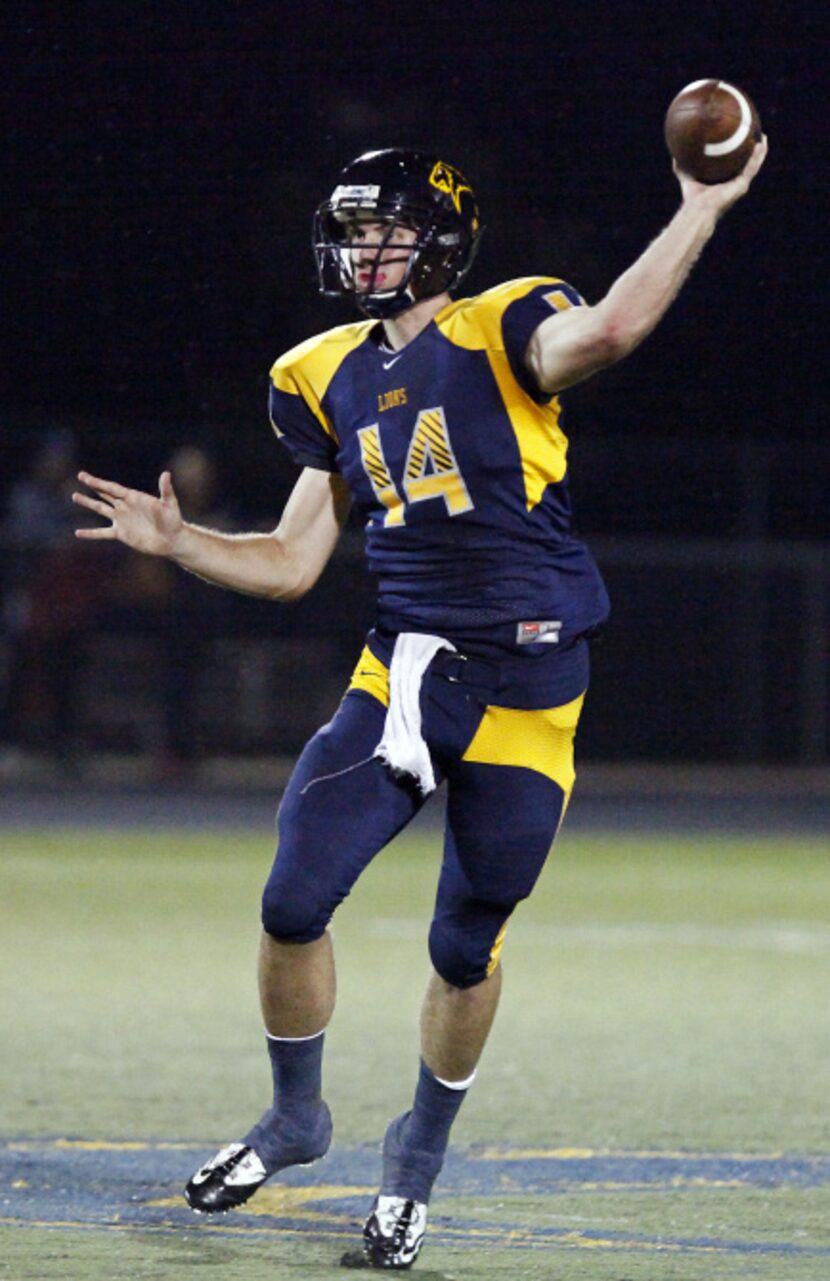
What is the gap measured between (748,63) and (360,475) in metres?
15.9

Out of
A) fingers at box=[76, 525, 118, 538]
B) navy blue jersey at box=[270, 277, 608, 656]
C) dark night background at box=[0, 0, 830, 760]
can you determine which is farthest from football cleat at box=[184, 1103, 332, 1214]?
dark night background at box=[0, 0, 830, 760]

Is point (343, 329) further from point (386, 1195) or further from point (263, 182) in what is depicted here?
point (263, 182)

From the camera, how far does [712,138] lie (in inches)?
170

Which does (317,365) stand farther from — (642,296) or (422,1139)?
(422,1139)

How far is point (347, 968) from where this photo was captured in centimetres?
849

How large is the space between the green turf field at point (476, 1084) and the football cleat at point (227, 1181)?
6 cm

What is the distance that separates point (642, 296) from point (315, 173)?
52.9 ft

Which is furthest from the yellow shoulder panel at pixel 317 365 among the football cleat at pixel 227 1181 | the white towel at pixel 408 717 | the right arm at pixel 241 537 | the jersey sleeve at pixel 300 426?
the football cleat at pixel 227 1181

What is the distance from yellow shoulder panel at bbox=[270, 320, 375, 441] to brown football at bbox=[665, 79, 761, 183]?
2.69 ft

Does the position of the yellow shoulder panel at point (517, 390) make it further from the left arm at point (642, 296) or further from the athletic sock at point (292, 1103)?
the athletic sock at point (292, 1103)

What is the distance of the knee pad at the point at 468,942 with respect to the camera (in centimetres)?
461

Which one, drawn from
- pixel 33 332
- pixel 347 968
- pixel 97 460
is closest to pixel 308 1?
pixel 33 332

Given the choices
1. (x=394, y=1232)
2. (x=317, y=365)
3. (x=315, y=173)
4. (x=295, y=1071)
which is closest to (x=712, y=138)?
(x=317, y=365)

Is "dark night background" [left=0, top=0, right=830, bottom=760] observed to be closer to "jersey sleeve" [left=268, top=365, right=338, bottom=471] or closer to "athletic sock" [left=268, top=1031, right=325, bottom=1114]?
"jersey sleeve" [left=268, top=365, right=338, bottom=471]
